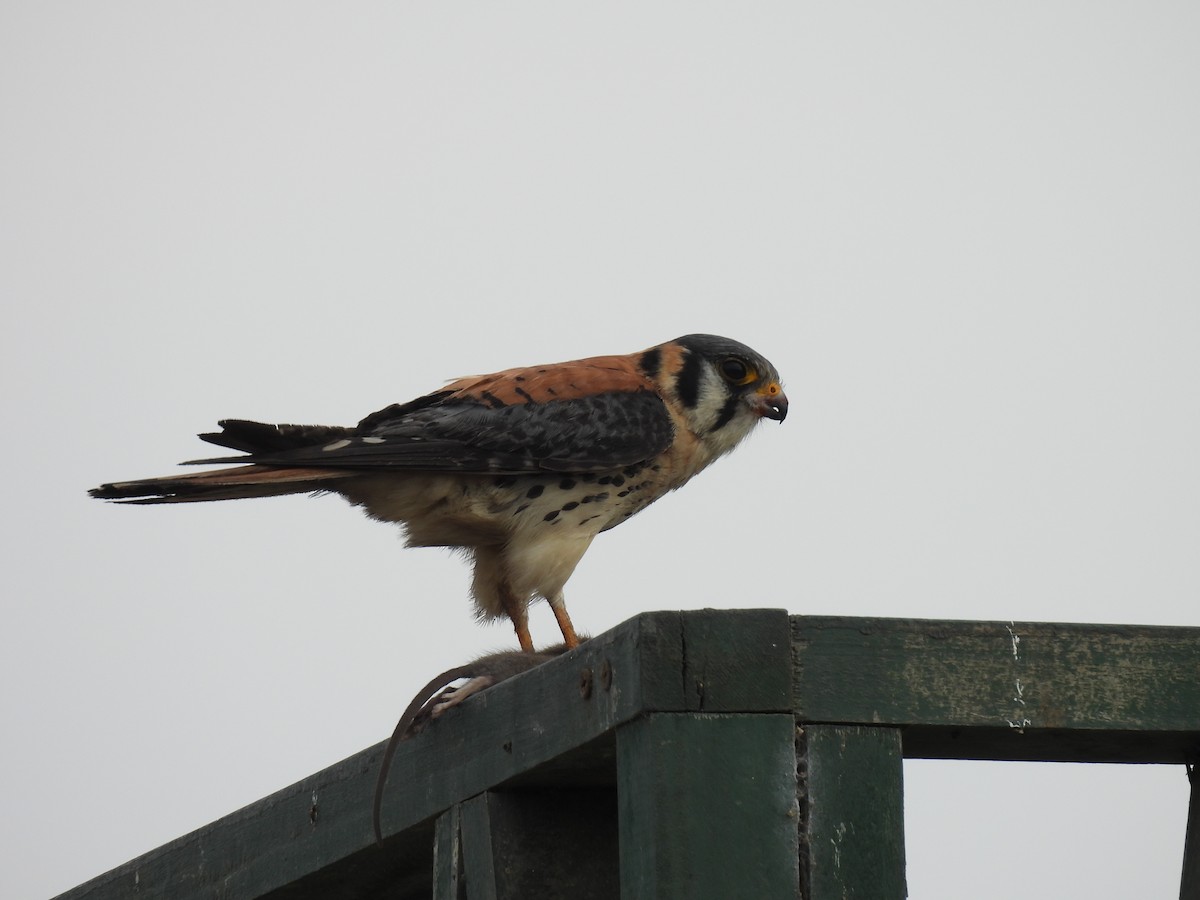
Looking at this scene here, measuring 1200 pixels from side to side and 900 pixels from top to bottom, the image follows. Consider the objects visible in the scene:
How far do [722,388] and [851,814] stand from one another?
9.70 ft

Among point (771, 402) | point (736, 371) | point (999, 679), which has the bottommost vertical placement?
point (999, 679)

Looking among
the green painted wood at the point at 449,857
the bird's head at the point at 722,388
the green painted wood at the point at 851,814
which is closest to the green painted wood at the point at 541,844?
the green painted wood at the point at 449,857

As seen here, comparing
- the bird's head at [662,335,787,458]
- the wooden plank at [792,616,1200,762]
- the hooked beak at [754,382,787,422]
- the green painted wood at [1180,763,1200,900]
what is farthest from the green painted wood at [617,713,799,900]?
the hooked beak at [754,382,787,422]

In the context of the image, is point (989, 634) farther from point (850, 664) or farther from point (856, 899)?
point (856, 899)

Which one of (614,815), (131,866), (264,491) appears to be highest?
(264,491)

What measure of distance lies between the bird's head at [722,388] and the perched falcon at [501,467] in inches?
3.3

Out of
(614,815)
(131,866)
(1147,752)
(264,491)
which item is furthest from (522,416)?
(1147,752)

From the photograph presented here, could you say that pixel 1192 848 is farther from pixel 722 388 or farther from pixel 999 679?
pixel 722 388

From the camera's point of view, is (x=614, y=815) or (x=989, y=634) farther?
(x=614, y=815)

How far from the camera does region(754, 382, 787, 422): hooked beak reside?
17.3ft

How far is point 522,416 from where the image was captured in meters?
4.74

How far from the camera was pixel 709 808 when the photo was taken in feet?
7.50

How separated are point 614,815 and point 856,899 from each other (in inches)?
24.3

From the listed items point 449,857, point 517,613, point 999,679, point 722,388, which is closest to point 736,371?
point 722,388
